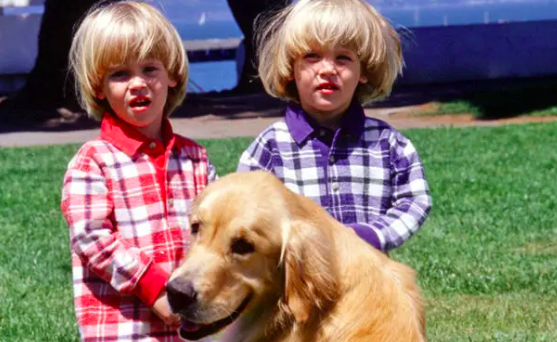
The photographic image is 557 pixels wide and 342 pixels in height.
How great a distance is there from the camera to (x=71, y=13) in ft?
79.5

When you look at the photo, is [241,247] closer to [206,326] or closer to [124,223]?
[206,326]

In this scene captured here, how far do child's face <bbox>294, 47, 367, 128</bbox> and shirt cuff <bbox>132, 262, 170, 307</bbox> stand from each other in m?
1.00

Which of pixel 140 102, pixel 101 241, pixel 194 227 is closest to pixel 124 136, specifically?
pixel 140 102

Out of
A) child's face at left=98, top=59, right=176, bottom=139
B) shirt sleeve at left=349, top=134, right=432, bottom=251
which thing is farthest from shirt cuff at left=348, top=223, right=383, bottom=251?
child's face at left=98, top=59, right=176, bottom=139

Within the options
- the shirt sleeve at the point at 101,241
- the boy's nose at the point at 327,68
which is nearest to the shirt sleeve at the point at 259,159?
the boy's nose at the point at 327,68

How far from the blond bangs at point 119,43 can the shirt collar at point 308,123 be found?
527 millimetres

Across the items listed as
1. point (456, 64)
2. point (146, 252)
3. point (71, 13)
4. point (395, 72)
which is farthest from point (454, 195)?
point (456, 64)

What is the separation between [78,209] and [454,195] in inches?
282

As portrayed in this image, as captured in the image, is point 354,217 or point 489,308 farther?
point 489,308

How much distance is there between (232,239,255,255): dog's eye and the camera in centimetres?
312

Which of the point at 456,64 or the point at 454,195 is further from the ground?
the point at 454,195

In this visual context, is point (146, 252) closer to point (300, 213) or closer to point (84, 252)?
point (84, 252)

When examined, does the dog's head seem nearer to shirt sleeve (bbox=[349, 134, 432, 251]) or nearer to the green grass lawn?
shirt sleeve (bbox=[349, 134, 432, 251])

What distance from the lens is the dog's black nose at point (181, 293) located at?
306cm
